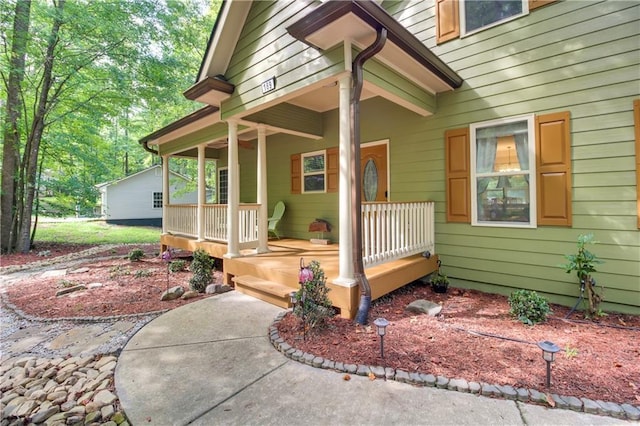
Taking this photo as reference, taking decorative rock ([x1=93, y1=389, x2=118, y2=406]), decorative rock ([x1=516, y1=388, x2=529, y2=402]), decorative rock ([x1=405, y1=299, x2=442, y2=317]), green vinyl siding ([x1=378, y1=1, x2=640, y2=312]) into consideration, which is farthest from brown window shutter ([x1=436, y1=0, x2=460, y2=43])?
decorative rock ([x1=93, y1=389, x2=118, y2=406])

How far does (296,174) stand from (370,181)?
216 cm

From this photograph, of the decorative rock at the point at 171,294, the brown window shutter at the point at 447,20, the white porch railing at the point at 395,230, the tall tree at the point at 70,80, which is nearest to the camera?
the white porch railing at the point at 395,230

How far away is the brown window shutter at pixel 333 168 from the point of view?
21.4 feet

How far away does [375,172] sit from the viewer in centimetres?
591

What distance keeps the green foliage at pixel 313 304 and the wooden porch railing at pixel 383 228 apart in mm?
827

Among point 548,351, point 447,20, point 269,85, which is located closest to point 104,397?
point 548,351

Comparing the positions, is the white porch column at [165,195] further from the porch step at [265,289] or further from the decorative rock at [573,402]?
the decorative rock at [573,402]

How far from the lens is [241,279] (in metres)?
4.67

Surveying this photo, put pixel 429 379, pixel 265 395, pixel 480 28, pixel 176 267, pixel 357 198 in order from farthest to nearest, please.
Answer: pixel 176 267 < pixel 480 28 < pixel 357 198 < pixel 429 379 < pixel 265 395

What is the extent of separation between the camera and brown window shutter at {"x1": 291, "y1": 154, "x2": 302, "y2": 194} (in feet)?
24.0

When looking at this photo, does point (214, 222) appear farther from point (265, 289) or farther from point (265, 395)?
point (265, 395)

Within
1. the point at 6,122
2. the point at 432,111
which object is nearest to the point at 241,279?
the point at 432,111

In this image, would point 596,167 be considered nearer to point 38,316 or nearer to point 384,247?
point 384,247

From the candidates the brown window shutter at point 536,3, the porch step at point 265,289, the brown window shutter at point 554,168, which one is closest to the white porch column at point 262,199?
the porch step at point 265,289
